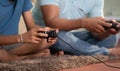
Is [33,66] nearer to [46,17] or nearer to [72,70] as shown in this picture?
[72,70]

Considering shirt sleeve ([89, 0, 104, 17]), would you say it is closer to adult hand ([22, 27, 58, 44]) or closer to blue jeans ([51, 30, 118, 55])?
blue jeans ([51, 30, 118, 55])

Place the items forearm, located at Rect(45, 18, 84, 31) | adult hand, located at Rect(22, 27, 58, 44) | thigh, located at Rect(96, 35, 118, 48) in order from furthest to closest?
1. thigh, located at Rect(96, 35, 118, 48)
2. forearm, located at Rect(45, 18, 84, 31)
3. adult hand, located at Rect(22, 27, 58, 44)

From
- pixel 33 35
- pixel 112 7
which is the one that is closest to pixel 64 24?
pixel 33 35

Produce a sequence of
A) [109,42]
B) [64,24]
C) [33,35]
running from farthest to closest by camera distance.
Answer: [109,42] < [64,24] < [33,35]

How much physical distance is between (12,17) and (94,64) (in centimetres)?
50

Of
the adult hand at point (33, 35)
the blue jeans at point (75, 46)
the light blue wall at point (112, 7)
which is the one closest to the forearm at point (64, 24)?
the blue jeans at point (75, 46)

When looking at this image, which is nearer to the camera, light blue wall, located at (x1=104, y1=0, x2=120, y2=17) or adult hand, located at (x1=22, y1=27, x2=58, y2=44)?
adult hand, located at (x1=22, y1=27, x2=58, y2=44)

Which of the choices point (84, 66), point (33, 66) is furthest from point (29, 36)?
point (84, 66)

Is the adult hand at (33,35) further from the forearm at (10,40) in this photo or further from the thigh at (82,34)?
the thigh at (82,34)

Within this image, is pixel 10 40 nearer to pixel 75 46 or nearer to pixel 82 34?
pixel 75 46

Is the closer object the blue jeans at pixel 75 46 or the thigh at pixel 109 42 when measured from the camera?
the blue jeans at pixel 75 46

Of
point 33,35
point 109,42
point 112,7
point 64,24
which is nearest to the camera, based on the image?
point 33,35

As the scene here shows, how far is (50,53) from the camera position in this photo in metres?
1.42

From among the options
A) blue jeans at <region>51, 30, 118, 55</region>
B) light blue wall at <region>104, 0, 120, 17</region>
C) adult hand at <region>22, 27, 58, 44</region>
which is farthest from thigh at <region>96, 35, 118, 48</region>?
light blue wall at <region>104, 0, 120, 17</region>
